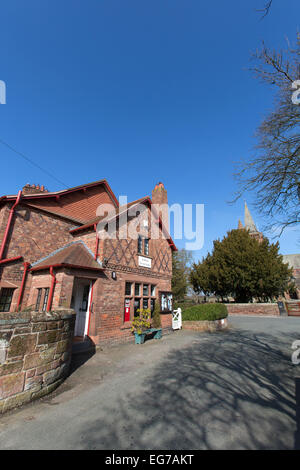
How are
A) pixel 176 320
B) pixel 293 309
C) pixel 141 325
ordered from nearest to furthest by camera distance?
pixel 141 325 → pixel 176 320 → pixel 293 309

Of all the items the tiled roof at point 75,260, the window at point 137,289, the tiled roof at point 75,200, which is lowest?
the window at point 137,289

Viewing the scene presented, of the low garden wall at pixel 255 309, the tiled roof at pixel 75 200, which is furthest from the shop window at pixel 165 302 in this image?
the low garden wall at pixel 255 309

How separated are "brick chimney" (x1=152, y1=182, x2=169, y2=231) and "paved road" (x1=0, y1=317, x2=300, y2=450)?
13643 millimetres

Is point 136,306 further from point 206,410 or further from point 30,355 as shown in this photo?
point 206,410

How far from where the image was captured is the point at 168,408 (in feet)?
13.0

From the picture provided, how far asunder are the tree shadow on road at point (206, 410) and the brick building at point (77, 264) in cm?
383

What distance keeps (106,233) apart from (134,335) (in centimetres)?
522

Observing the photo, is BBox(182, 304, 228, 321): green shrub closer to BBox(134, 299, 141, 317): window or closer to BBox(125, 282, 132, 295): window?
BBox(134, 299, 141, 317): window

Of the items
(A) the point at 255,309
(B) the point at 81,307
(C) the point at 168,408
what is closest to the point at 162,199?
(B) the point at 81,307

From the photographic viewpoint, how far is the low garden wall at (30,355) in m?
3.89

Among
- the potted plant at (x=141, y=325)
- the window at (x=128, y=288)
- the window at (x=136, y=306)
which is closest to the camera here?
the potted plant at (x=141, y=325)

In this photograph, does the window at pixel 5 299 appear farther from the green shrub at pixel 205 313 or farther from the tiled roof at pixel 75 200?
the green shrub at pixel 205 313

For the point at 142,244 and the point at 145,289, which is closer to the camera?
the point at 145,289

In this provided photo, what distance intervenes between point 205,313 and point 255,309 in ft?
42.7
